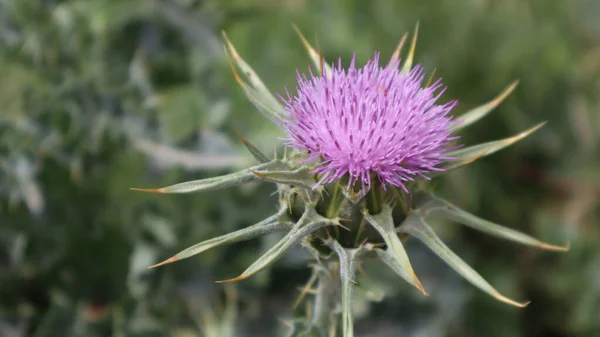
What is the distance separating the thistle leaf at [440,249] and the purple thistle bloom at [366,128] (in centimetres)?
11

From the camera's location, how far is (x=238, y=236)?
1409 mm

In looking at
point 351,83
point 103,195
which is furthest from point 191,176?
point 351,83

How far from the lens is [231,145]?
9.36ft

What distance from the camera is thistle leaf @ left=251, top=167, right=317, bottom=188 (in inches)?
57.1

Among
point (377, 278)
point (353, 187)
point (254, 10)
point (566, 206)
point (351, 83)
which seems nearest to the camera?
point (353, 187)

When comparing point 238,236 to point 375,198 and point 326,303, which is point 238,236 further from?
point 326,303

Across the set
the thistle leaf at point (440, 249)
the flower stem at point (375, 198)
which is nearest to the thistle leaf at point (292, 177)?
the flower stem at point (375, 198)

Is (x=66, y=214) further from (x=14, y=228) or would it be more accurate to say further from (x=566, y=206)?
(x=566, y=206)

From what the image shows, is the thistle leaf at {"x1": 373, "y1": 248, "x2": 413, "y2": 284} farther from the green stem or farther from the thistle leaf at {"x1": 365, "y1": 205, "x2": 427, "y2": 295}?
the green stem

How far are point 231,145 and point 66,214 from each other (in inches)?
31.6

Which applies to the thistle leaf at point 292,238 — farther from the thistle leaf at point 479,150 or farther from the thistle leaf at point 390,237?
the thistle leaf at point 479,150

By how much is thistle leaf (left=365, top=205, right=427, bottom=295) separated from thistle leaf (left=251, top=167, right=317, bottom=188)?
0.54 feet

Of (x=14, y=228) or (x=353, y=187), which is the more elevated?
(x=353, y=187)

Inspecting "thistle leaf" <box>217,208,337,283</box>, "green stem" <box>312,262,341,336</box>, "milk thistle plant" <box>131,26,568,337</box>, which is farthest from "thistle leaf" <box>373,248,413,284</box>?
"green stem" <box>312,262,341,336</box>
